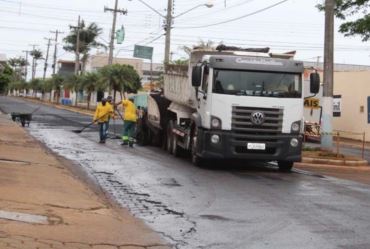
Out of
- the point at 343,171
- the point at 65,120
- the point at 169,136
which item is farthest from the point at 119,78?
the point at 343,171

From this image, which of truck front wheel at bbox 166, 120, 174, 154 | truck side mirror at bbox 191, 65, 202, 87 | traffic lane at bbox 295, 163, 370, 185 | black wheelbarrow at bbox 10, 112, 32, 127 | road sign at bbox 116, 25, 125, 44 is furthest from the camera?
road sign at bbox 116, 25, 125, 44

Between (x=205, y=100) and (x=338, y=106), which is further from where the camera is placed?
(x=338, y=106)

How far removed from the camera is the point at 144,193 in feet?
39.7

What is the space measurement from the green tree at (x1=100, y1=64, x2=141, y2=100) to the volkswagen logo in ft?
152

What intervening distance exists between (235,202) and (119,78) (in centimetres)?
5171

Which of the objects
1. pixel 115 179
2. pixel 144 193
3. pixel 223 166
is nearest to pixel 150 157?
pixel 223 166

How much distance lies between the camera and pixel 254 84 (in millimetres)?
16266

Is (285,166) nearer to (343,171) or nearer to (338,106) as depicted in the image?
(343,171)

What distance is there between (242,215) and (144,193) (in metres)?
2.61

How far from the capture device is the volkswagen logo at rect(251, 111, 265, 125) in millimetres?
16125

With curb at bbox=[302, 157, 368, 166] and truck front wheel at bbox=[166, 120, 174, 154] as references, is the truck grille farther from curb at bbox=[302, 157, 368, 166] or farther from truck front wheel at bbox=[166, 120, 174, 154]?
truck front wheel at bbox=[166, 120, 174, 154]

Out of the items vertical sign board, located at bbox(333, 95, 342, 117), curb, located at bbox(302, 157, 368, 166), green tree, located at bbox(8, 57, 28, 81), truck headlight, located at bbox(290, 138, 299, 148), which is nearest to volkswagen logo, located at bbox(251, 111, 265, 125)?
Result: truck headlight, located at bbox(290, 138, 299, 148)

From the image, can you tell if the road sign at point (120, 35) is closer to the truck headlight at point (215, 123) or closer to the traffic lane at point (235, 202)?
the traffic lane at point (235, 202)

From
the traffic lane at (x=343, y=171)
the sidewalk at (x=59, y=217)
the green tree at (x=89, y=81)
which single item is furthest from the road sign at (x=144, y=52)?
the sidewalk at (x=59, y=217)
